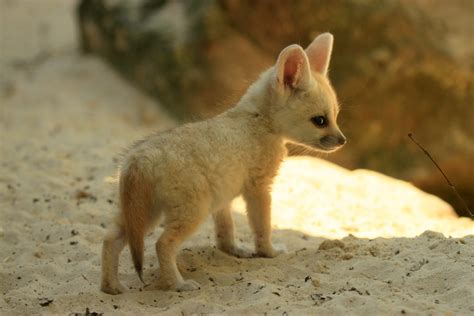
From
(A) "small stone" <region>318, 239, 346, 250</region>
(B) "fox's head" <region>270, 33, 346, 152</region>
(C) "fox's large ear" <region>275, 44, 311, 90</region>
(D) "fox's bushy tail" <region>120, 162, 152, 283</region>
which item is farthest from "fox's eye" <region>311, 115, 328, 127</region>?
(D) "fox's bushy tail" <region>120, 162, 152, 283</region>

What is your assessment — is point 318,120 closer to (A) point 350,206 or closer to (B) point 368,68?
(A) point 350,206

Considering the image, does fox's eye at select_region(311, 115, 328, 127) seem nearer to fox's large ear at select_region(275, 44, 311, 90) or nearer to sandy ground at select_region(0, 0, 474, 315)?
fox's large ear at select_region(275, 44, 311, 90)

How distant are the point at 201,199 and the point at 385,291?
1.07 m

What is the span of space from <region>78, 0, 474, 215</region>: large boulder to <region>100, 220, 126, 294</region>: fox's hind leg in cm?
424

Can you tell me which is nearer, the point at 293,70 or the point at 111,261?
the point at 111,261

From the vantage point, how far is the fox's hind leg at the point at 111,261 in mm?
3908

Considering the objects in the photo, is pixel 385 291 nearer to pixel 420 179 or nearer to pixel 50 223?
pixel 50 223

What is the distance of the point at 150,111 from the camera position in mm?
8586

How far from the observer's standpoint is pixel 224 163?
4027 mm

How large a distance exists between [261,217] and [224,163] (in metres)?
0.57

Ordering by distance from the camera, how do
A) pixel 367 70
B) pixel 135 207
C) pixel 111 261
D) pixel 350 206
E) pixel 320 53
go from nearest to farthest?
1. pixel 135 207
2. pixel 111 261
3. pixel 320 53
4. pixel 350 206
5. pixel 367 70

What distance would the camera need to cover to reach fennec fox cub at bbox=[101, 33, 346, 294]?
12.3 feet

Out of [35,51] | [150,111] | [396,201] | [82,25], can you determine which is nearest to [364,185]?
[396,201]

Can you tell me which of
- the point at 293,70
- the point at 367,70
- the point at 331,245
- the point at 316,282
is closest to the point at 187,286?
the point at 316,282
